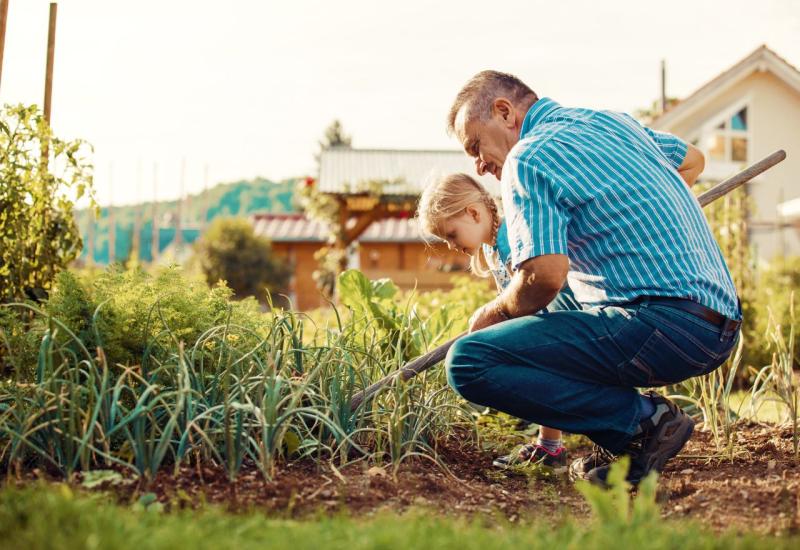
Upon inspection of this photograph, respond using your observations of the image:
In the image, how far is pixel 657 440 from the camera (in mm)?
2701

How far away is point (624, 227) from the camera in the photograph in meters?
2.49

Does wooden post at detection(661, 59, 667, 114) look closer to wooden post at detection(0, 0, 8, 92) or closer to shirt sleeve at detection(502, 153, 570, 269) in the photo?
wooden post at detection(0, 0, 8, 92)

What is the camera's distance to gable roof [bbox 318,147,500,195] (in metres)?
13.6

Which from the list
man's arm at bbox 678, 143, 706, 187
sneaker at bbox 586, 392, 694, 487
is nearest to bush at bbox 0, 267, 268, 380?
sneaker at bbox 586, 392, 694, 487

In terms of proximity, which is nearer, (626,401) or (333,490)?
(333,490)

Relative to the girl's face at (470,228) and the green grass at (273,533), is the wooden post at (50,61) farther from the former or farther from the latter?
the green grass at (273,533)

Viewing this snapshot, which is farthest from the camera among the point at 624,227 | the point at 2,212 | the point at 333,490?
the point at 2,212

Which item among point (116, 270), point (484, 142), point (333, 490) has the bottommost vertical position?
point (333, 490)

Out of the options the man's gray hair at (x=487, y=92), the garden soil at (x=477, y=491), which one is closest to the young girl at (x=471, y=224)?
the garden soil at (x=477, y=491)

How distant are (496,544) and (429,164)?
15745 millimetres

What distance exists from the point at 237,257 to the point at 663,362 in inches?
726

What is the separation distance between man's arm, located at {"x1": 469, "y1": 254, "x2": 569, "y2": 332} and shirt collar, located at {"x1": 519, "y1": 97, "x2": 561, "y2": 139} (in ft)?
1.72

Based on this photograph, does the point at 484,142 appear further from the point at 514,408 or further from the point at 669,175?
the point at 514,408

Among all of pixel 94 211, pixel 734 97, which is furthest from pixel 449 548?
pixel 734 97
